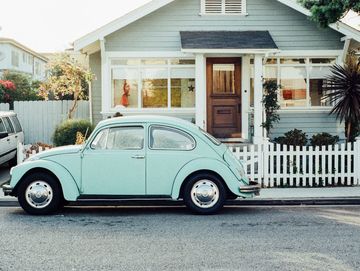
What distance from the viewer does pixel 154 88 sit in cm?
1859

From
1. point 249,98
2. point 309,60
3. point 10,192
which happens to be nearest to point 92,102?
point 249,98

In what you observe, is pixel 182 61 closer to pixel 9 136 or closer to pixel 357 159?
pixel 9 136

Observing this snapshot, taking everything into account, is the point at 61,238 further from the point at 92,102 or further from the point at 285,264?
the point at 92,102

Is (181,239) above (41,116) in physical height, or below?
below

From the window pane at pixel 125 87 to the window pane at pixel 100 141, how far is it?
8.14 metres

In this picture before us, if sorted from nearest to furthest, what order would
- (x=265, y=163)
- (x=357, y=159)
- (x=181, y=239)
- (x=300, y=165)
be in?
(x=181, y=239), (x=265, y=163), (x=357, y=159), (x=300, y=165)

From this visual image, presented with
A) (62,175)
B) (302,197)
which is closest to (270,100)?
(302,197)

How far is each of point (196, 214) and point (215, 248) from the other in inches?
99.4

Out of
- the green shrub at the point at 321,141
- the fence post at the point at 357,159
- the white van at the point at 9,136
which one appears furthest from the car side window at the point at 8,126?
the fence post at the point at 357,159

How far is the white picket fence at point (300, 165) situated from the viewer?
1346cm

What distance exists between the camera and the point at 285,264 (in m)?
6.88

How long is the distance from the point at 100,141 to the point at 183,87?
8.56 metres

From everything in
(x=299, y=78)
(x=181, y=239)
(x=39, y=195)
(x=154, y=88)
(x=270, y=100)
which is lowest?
(x=181, y=239)

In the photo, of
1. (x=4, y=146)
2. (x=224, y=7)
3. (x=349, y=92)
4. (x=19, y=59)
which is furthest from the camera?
(x=19, y=59)
